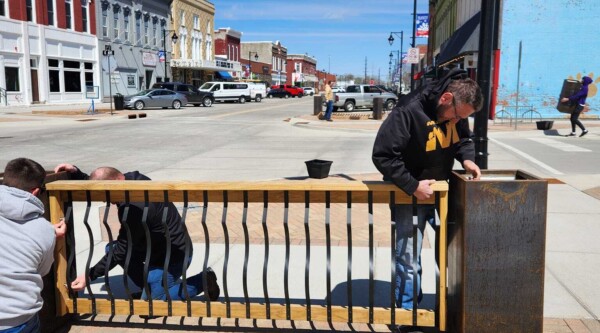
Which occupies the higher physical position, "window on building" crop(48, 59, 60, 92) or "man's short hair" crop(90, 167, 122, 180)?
"window on building" crop(48, 59, 60, 92)

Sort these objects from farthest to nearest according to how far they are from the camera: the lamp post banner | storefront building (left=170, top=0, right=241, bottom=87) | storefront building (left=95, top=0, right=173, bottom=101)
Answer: storefront building (left=170, top=0, right=241, bottom=87) < storefront building (left=95, top=0, right=173, bottom=101) < the lamp post banner

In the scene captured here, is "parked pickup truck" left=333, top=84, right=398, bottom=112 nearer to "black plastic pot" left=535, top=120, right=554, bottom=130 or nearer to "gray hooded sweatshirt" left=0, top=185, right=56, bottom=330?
"black plastic pot" left=535, top=120, right=554, bottom=130

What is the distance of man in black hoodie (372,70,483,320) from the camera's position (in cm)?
332

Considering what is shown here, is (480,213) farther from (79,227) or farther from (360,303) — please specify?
(79,227)

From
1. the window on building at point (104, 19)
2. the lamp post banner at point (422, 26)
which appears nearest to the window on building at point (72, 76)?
the window on building at point (104, 19)

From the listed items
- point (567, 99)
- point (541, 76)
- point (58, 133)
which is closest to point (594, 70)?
point (541, 76)

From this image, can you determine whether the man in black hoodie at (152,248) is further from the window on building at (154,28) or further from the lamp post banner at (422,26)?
the window on building at (154,28)

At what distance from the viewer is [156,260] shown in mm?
4086

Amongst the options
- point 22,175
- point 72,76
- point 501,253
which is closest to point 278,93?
point 72,76

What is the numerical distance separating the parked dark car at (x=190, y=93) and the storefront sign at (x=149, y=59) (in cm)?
1009

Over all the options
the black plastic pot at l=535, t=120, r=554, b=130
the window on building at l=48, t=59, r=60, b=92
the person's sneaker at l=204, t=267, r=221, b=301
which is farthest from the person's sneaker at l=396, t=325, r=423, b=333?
the window on building at l=48, t=59, r=60, b=92

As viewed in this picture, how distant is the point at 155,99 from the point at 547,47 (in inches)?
911

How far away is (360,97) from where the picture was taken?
3294 cm

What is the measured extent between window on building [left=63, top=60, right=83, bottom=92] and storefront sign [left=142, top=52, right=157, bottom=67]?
8987 mm
